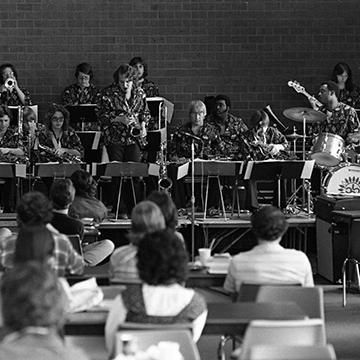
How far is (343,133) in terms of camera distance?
39.2 ft

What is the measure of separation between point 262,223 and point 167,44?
8882 millimetres

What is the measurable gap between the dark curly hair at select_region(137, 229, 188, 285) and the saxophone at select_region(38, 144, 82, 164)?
702 centimetres

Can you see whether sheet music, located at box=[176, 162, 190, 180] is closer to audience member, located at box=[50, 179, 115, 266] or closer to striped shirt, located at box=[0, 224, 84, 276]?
audience member, located at box=[50, 179, 115, 266]

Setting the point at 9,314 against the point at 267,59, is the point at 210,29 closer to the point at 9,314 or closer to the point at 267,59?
the point at 267,59

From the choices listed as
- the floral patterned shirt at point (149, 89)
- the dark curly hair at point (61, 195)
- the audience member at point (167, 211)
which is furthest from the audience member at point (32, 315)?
the floral patterned shirt at point (149, 89)

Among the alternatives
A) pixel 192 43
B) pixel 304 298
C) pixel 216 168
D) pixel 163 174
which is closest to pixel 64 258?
pixel 304 298

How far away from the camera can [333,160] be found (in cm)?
1154

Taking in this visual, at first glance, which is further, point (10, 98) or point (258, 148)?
point (10, 98)

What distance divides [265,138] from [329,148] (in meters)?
0.82

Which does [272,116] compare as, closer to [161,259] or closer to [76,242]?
[76,242]

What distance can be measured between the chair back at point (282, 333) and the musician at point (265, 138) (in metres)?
7.56

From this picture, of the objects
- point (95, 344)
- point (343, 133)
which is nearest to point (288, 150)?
point (343, 133)

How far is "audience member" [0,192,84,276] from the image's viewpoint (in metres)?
5.68

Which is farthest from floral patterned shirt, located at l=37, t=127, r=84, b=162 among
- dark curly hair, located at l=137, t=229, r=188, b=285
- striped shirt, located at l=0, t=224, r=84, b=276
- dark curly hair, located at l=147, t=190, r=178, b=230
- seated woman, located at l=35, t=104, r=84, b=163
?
dark curly hair, located at l=137, t=229, r=188, b=285
